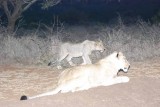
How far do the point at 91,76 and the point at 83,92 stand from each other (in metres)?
0.64

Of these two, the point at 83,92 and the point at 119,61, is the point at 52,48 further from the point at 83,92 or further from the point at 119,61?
the point at 83,92

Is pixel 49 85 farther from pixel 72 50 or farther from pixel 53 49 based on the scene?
pixel 53 49

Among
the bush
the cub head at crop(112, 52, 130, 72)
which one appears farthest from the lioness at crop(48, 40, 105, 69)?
the cub head at crop(112, 52, 130, 72)

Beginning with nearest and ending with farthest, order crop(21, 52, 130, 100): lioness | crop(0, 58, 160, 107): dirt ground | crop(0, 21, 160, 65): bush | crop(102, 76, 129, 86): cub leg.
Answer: crop(0, 58, 160, 107): dirt ground < crop(21, 52, 130, 100): lioness < crop(102, 76, 129, 86): cub leg < crop(0, 21, 160, 65): bush

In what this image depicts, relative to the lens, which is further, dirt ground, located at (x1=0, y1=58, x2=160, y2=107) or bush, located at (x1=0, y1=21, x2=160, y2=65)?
bush, located at (x1=0, y1=21, x2=160, y2=65)

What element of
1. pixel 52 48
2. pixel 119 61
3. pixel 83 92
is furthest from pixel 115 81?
pixel 52 48

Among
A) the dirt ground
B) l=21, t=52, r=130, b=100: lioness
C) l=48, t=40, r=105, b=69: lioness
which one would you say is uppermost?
l=48, t=40, r=105, b=69: lioness

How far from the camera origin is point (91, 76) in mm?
Result: 9453

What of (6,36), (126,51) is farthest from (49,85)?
(6,36)

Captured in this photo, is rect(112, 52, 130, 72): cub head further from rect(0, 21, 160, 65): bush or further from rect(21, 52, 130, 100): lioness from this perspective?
rect(0, 21, 160, 65): bush

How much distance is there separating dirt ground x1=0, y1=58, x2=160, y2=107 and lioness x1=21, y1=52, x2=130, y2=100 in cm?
29

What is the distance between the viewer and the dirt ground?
8258 mm

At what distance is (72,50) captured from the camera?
13977 millimetres

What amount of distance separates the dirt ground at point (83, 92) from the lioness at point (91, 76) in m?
0.29
